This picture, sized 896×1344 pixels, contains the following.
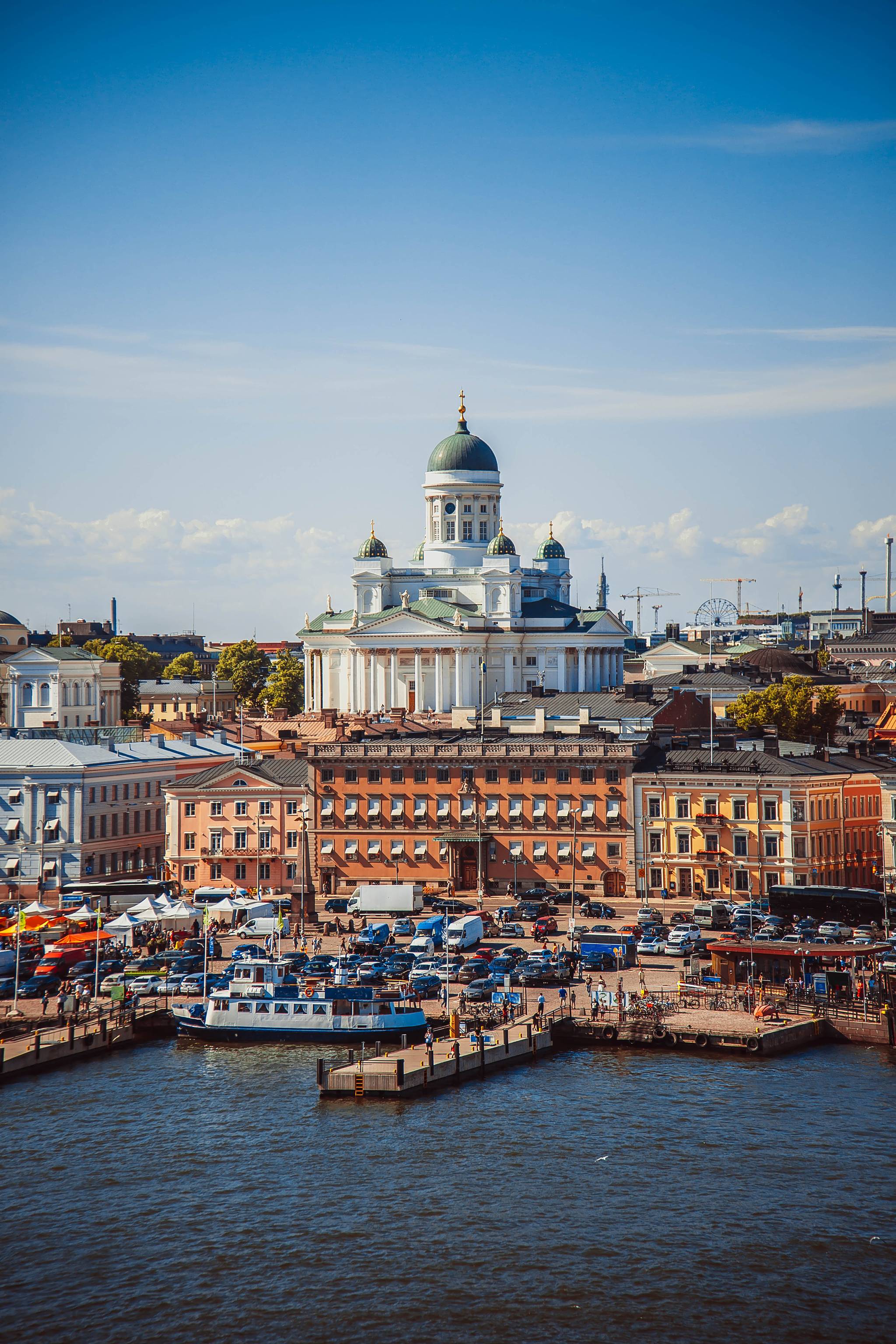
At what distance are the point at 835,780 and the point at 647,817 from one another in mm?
8322

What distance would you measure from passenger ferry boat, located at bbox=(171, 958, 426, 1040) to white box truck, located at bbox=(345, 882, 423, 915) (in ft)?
53.1

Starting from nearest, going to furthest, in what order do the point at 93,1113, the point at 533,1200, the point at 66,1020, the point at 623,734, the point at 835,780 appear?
the point at 533,1200 < the point at 93,1113 < the point at 66,1020 < the point at 835,780 < the point at 623,734

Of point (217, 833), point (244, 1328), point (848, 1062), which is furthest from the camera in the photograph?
point (217, 833)

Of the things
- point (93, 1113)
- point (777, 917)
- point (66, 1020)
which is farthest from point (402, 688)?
point (93, 1113)

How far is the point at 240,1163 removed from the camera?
4925cm

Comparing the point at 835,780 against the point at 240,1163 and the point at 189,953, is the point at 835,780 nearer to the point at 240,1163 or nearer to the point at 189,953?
the point at 189,953

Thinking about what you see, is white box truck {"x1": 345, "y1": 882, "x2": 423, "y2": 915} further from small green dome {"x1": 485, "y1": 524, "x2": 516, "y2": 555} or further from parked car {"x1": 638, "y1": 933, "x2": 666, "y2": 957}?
small green dome {"x1": 485, "y1": 524, "x2": 516, "y2": 555}

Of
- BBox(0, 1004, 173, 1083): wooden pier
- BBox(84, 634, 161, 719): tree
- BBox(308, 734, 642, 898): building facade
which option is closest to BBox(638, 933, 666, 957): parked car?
BBox(308, 734, 642, 898): building facade

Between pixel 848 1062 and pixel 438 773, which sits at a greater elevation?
pixel 438 773

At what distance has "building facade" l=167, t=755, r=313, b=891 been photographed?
8988 cm

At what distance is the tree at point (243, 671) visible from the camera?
187 m

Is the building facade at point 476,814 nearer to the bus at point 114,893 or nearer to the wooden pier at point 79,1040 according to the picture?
the bus at point 114,893

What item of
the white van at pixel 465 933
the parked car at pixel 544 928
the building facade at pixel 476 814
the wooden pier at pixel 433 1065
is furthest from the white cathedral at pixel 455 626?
the wooden pier at pixel 433 1065

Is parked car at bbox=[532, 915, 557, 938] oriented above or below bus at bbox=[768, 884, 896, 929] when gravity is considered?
below
